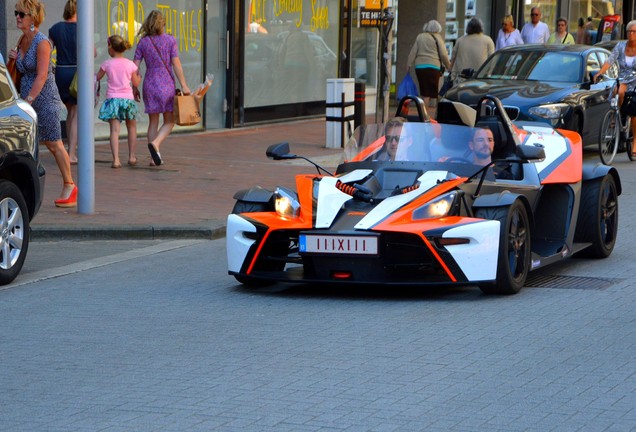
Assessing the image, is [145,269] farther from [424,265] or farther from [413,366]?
[413,366]

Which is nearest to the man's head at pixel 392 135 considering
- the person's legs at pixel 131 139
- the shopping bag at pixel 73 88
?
the shopping bag at pixel 73 88

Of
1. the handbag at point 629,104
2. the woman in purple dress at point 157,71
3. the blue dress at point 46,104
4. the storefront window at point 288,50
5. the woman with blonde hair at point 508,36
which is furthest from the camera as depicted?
the woman with blonde hair at point 508,36

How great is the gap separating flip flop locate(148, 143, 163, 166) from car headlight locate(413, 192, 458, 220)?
7.83 meters

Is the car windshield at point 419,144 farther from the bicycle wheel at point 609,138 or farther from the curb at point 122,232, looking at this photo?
the bicycle wheel at point 609,138

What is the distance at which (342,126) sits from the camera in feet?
61.3

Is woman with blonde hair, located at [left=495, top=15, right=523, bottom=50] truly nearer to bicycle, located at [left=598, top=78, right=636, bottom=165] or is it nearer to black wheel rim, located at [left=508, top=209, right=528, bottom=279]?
bicycle, located at [left=598, top=78, right=636, bottom=165]

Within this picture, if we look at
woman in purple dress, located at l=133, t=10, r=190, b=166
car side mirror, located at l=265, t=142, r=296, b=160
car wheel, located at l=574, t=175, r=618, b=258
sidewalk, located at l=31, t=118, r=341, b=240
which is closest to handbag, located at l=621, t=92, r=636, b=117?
sidewalk, located at l=31, t=118, r=341, b=240

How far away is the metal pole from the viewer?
11.9m

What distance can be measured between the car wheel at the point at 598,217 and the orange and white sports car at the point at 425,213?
0.01 meters

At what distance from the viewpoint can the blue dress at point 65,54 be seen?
1533cm

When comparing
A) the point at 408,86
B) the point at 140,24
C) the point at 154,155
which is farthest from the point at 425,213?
the point at 140,24

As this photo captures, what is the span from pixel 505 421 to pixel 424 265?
2.75m

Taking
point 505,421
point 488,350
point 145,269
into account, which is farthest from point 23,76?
point 505,421

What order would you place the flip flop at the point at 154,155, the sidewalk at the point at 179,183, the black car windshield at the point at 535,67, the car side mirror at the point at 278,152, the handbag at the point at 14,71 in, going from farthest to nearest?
the black car windshield at the point at 535,67
the flip flop at the point at 154,155
the handbag at the point at 14,71
the sidewalk at the point at 179,183
the car side mirror at the point at 278,152
